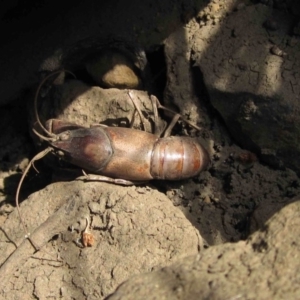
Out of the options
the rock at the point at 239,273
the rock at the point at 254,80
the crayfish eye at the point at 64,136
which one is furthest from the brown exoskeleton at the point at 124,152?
the rock at the point at 239,273

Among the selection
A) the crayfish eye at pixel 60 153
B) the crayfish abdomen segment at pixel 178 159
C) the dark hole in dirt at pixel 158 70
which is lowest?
the crayfish eye at pixel 60 153

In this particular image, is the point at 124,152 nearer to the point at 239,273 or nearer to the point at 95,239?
the point at 95,239

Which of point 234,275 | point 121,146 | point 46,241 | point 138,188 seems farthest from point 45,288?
point 234,275

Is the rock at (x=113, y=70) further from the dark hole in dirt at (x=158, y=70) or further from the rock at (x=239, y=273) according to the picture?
the rock at (x=239, y=273)

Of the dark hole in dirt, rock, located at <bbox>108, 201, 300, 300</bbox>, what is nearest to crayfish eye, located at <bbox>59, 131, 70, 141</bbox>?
the dark hole in dirt

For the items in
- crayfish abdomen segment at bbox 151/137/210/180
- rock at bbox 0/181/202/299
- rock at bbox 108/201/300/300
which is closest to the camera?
rock at bbox 108/201/300/300

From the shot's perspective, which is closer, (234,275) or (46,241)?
(234,275)

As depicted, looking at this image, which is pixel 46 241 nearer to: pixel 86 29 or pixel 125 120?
pixel 125 120

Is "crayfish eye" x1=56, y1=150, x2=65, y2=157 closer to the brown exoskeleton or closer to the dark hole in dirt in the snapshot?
the brown exoskeleton

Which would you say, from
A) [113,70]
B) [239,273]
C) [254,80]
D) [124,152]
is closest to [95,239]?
[124,152]
